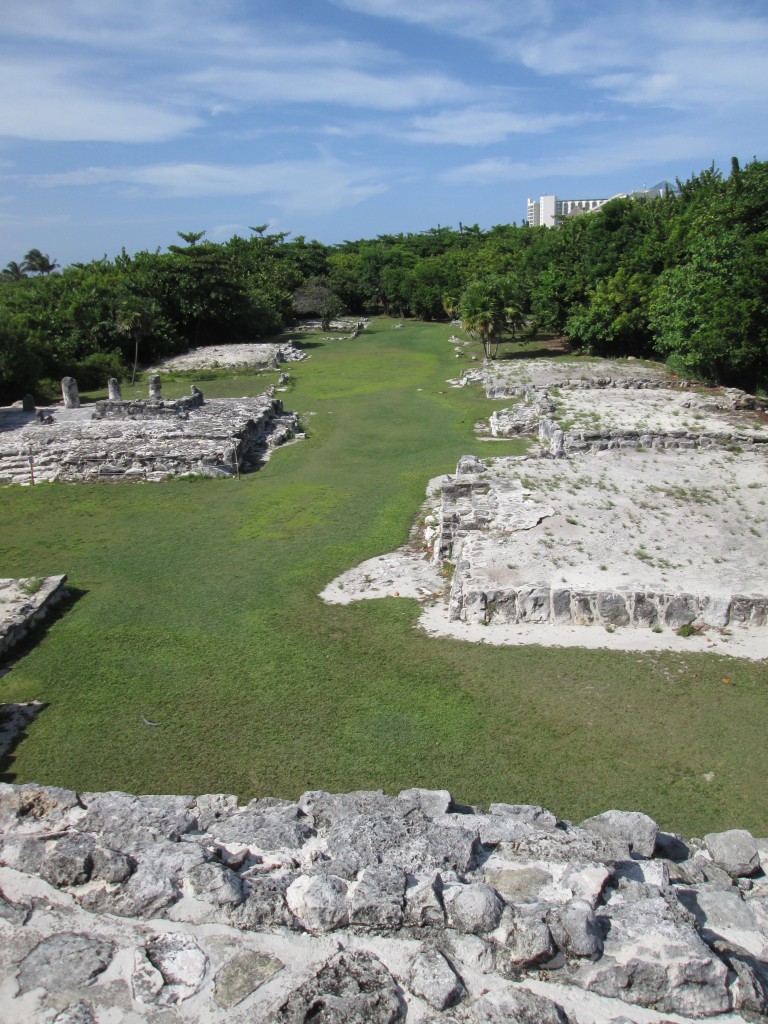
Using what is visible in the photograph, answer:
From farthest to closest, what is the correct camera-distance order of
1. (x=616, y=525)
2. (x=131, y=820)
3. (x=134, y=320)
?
(x=134, y=320) → (x=616, y=525) → (x=131, y=820)

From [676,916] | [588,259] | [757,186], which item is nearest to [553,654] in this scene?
[676,916]

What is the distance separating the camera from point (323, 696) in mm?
9305

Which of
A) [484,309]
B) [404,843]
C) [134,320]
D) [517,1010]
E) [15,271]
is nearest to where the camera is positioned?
[517,1010]

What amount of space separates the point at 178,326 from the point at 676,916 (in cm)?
4216

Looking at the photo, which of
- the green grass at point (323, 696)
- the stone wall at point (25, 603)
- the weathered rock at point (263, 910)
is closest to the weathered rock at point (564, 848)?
the weathered rock at point (263, 910)

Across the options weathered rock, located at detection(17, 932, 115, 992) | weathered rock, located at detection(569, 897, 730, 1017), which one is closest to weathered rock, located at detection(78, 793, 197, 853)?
weathered rock, located at detection(17, 932, 115, 992)

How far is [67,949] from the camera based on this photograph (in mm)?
4477

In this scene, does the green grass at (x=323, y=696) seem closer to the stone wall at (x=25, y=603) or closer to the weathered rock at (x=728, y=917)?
the stone wall at (x=25, y=603)

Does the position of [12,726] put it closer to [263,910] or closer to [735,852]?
[263,910]

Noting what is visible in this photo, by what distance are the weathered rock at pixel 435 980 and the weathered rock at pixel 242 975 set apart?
0.78 metres

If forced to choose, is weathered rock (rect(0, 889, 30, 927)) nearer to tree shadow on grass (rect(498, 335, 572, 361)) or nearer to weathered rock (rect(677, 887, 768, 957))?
weathered rock (rect(677, 887, 768, 957))

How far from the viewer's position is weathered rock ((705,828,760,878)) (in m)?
Result: 5.85

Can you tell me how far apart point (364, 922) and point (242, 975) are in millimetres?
757

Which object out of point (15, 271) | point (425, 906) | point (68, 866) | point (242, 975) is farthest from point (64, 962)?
point (15, 271)
